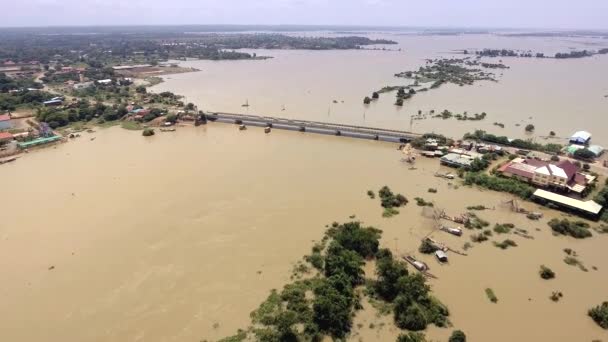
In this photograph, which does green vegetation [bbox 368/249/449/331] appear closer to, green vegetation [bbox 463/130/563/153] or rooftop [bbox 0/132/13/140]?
green vegetation [bbox 463/130/563/153]

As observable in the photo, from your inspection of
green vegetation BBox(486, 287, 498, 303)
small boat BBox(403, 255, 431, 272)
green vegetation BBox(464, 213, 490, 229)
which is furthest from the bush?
small boat BBox(403, 255, 431, 272)

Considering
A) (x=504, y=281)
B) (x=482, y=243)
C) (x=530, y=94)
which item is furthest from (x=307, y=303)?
(x=530, y=94)

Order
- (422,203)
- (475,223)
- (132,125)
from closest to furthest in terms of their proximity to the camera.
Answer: (475,223)
(422,203)
(132,125)

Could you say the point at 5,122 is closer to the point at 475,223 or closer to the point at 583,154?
the point at 475,223

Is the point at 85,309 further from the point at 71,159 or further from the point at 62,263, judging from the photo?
the point at 71,159

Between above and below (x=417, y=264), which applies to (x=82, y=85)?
above

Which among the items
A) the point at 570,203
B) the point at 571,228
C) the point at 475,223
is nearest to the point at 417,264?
the point at 475,223
